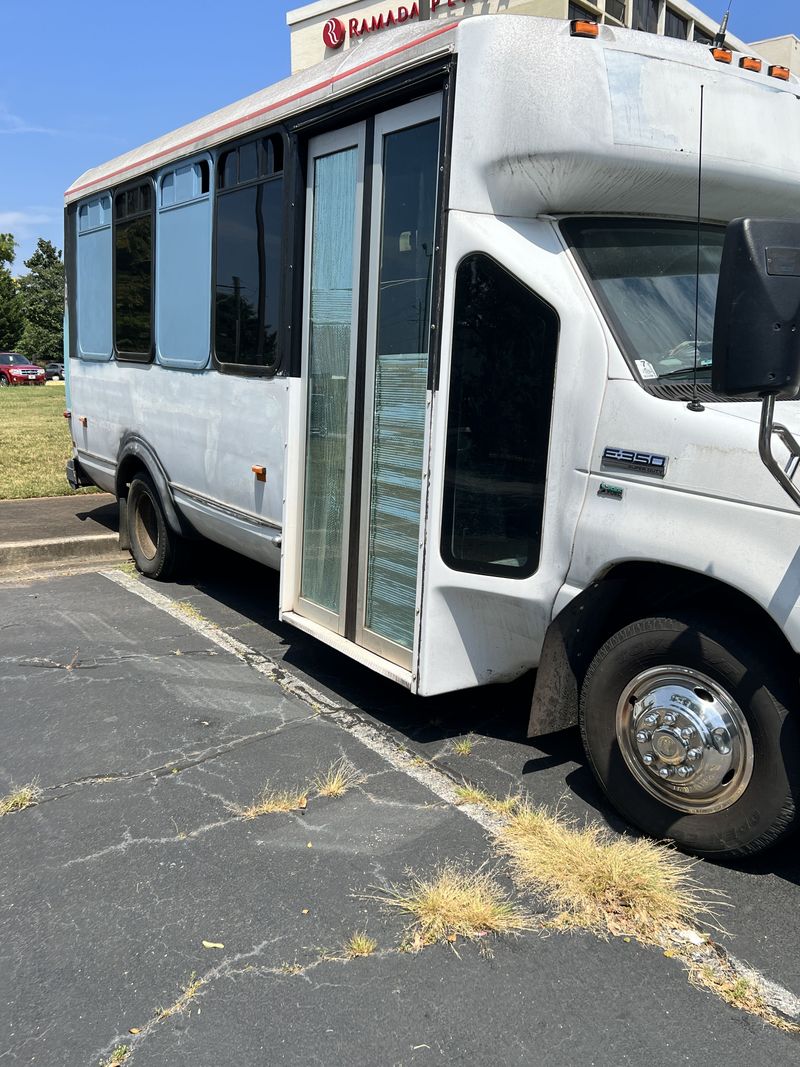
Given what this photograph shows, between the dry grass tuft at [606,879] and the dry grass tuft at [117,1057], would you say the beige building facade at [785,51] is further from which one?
the dry grass tuft at [117,1057]

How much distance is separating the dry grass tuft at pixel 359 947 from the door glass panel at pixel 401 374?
1.49 meters

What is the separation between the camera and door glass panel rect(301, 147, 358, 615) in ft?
14.9

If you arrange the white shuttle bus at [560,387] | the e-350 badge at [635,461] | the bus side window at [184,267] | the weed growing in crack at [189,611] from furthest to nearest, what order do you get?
the weed growing in crack at [189,611] < the bus side window at [184,267] < the e-350 badge at [635,461] < the white shuttle bus at [560,387]

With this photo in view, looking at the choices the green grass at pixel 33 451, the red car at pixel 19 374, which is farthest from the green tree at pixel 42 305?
the green grass at pixel 33 451

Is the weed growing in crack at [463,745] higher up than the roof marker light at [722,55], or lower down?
lower down

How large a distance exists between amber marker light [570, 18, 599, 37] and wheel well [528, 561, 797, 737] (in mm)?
2005

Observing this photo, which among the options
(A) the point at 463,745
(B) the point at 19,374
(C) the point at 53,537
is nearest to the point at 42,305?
(B) the point at 19,374

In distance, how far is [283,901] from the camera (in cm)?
316

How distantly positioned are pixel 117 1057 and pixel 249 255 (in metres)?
4.11

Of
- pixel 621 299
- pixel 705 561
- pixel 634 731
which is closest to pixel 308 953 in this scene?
pixel 634 731

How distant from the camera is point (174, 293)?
6.31 metres

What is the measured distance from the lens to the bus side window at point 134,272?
21.8 feet

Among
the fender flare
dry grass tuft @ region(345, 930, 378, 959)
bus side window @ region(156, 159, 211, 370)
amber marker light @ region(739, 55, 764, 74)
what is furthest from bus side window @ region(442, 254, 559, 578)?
the fender flare

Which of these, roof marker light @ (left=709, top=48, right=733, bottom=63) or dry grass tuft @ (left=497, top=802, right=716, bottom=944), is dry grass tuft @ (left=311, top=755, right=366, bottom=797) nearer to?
dry grass tuft @ (left=497, top=802, right=716, bottom=944)
